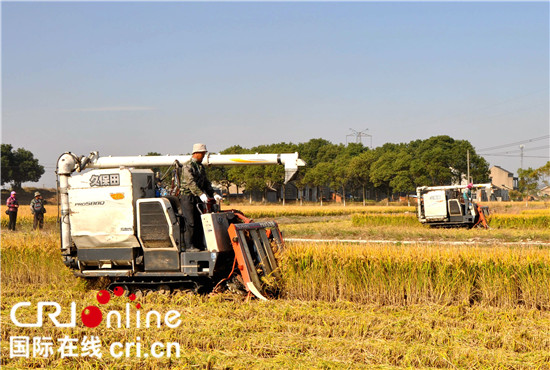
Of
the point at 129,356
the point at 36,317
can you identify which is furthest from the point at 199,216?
the point at 129,356

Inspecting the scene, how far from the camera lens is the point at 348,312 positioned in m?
9.48

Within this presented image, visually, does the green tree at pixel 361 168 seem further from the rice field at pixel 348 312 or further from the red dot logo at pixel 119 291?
the red dot logo at pixel 119 291

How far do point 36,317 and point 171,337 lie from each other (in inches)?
116

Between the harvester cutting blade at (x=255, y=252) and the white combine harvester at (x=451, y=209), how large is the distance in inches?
804

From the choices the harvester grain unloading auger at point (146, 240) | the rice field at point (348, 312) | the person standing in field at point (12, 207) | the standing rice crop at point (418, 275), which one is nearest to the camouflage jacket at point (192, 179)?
the harvester grain unloading auger at point (146, 240)

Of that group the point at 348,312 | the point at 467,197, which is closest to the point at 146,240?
the point at 348,312

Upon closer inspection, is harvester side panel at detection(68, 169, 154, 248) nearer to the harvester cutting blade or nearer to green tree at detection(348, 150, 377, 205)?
the harvester cutting blade

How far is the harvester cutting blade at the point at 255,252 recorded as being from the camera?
1066 cm

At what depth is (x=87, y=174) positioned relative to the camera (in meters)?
11.4

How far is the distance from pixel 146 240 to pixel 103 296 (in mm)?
1396

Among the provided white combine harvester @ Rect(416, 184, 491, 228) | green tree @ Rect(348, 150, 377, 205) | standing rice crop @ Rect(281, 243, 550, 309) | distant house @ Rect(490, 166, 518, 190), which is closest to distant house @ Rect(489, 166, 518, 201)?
distant house @ Rect(490, 166, 518, 190)

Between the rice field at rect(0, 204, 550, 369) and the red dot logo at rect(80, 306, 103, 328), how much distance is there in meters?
0.28

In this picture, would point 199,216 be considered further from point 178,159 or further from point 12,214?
point 12,214

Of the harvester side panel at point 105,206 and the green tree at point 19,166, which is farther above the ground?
the green tree at point 19,166
